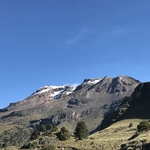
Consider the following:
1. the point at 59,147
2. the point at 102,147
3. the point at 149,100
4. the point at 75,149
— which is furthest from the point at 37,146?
the point at 149,100

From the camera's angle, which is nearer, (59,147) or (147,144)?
(147,144)

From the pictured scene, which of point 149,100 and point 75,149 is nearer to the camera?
point 75,149

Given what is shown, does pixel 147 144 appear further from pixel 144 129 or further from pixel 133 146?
pixel 144 129

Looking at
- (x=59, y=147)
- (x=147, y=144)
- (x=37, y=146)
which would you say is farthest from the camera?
(x=37, y=146)

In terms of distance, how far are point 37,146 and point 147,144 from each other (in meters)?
41.0

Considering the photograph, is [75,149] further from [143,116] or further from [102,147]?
[143,116]

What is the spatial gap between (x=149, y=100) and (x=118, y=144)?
452 feet

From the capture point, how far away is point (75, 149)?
6900cm

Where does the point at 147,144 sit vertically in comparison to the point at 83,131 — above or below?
below

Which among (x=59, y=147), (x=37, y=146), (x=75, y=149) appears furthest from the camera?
(x=37, y=146)

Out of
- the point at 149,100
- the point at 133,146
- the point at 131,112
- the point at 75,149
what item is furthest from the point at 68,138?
the point at 149,100

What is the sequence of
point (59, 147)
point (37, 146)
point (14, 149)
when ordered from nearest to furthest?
point (59, 147)
point (37, 146)
point (14, 149)

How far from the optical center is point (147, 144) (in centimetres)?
4912

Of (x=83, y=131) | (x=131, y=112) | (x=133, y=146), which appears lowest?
(x=133, y=146)
